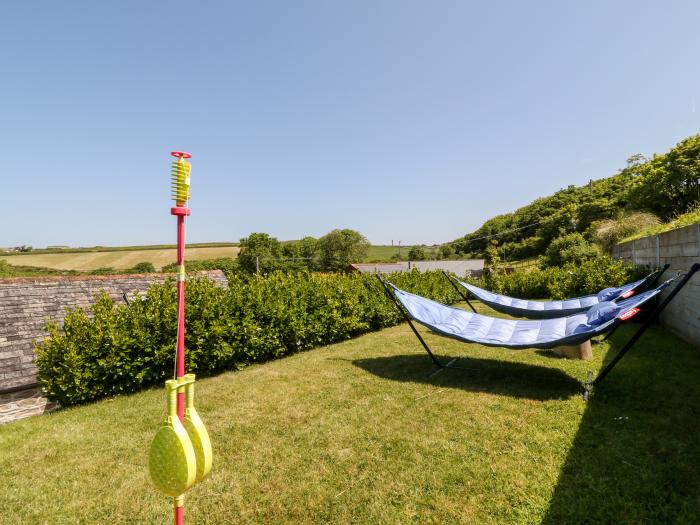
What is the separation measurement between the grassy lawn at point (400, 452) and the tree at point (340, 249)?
60.4 metres

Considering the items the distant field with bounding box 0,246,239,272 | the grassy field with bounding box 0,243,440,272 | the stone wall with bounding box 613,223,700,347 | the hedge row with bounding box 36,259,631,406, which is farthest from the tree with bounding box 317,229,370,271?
the stone wall with bounding box 613,223,700,347

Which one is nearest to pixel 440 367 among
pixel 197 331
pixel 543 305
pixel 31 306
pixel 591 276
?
pixel 543 305

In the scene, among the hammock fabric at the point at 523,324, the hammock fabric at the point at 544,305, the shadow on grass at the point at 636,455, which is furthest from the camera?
the hammock fabric at the point at 544,305

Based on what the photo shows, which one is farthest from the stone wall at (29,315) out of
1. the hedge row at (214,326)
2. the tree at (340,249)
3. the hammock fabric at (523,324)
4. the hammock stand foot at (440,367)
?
the tree at (340,249)

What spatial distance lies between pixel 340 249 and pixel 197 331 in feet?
205

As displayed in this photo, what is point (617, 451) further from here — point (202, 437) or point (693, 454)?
point (202, 437)

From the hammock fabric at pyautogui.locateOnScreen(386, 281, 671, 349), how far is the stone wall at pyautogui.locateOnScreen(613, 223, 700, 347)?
5.09ft

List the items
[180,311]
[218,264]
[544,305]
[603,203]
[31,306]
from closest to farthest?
[180,311], [544,305], [31,306], [603,203], [218,264]

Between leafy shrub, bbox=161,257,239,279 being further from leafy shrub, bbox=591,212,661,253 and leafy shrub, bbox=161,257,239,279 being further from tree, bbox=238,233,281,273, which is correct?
leafy shrub, bbox=591,212,661,253

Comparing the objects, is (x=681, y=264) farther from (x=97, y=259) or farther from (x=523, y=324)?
(x=97, y=259)

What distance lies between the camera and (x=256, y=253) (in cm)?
5731

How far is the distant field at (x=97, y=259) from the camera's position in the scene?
4028cm

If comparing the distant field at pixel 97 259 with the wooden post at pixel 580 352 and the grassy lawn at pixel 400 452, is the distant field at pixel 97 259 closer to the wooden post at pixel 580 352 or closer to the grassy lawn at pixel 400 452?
the grassy lawn at pixel 400 452

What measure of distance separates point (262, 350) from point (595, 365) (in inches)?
214
